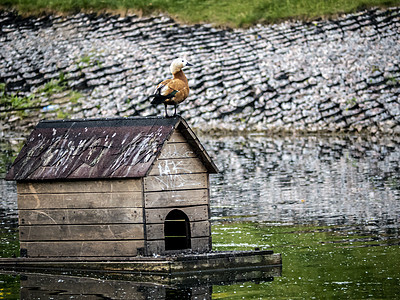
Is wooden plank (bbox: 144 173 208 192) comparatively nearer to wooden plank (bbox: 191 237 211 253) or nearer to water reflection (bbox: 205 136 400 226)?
wooden plank (bbox: 191 237 211 253)

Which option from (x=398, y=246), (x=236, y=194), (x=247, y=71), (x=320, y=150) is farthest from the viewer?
(x=247, y=71)

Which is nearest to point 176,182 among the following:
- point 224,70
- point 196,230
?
point 196,230

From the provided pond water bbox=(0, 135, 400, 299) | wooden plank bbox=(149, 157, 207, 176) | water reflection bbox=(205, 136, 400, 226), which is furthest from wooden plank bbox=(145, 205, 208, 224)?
water reflection bbox=(205, 136, 400, 226)

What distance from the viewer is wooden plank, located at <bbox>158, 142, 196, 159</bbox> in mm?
10867

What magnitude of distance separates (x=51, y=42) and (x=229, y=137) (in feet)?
32.6

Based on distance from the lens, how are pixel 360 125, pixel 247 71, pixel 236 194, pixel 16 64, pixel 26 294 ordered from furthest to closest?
pixel 16 64 < pixel 247 71 < pixel 360 125 < pixel 236 194 < pixel 26 294

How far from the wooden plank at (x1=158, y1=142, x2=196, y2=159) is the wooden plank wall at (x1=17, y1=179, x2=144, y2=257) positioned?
0.54m

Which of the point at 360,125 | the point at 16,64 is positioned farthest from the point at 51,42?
the point at 360,125

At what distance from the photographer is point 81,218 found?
1086 cm

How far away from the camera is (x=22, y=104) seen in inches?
1237

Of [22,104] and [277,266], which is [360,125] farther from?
[277,266]

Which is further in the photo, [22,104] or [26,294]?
[22,104]

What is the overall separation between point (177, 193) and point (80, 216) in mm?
1287

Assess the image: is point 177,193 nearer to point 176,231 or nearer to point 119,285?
point 176,231
